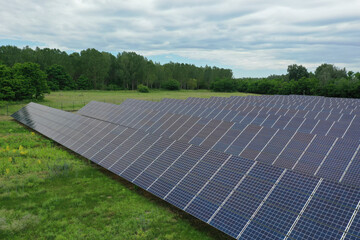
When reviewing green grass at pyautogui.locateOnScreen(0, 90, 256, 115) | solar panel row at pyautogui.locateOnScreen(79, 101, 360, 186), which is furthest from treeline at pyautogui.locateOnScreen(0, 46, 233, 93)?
solar panel row at pyautogui.locateOnScreen(79, 101, 360, 186)

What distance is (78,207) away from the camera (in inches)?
476

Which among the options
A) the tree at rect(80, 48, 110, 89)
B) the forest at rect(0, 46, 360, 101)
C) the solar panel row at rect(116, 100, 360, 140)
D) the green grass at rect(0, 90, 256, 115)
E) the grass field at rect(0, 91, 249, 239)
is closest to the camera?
the grass field at rect(0, 91, 249, 239)

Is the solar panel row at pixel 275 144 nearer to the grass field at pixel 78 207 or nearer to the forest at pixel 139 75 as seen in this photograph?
the grass field at pixel 78 207

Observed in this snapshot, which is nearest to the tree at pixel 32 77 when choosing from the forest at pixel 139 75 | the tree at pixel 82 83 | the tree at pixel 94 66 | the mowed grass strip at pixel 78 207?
the forest at pixel 139 75

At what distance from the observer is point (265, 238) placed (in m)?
8.00

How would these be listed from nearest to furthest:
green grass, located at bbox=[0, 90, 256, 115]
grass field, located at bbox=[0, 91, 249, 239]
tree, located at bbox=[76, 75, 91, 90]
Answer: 1. grass field, located at bbox=[0, 91, 249, 239]
2. green grass, located at bbox=[0, 90, 256, 115]
3. tree, located at bbox=[76, 75, 91, 90]

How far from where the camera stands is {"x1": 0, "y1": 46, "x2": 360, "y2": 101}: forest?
9888cm

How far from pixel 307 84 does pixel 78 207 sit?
10524 cm

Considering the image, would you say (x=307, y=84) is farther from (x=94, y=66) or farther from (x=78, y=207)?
(x=78, y=207)

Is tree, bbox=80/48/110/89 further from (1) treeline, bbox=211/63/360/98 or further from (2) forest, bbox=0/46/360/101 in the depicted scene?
(1) treeline, bbox=211/63/360/98

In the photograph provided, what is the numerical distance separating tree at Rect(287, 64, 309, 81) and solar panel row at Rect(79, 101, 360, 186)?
133569 mm

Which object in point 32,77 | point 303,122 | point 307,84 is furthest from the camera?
point 307,84

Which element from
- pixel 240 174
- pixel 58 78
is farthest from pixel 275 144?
pixel 58 78

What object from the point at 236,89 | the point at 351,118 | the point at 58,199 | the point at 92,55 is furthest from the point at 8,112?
the point at 236,89
